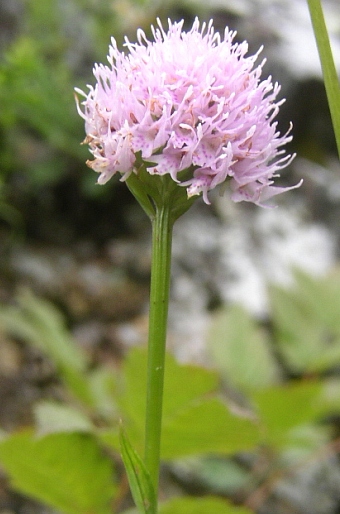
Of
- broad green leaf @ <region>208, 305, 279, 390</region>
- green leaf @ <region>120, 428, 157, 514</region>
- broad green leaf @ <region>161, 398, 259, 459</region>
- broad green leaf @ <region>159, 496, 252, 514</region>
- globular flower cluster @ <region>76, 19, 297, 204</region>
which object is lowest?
broad green leaf @ <region>159, 496, 252, 514</region>

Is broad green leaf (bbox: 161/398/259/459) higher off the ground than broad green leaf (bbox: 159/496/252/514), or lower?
higher

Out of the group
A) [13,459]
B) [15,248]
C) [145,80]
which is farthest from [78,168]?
[145,80]

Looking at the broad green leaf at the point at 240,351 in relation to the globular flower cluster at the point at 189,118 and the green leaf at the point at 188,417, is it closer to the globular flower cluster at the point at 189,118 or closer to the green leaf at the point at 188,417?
the green leaf at the point at 188,417

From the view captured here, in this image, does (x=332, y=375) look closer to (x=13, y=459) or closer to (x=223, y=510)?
(x=223, y=510)

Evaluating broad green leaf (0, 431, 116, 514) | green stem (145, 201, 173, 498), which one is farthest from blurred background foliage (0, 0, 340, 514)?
green stem (145, 201, 173, 498)

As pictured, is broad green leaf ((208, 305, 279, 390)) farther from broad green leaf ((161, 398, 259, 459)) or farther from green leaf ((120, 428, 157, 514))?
green leaf ((120, 428, 157, 514))

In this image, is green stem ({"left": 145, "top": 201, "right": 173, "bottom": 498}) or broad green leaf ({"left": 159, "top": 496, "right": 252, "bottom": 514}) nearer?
green stem ({"left": 145, "top": 201, "right": 173, "bottom": 498})

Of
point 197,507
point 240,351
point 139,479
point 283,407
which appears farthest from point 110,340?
point 139,479
